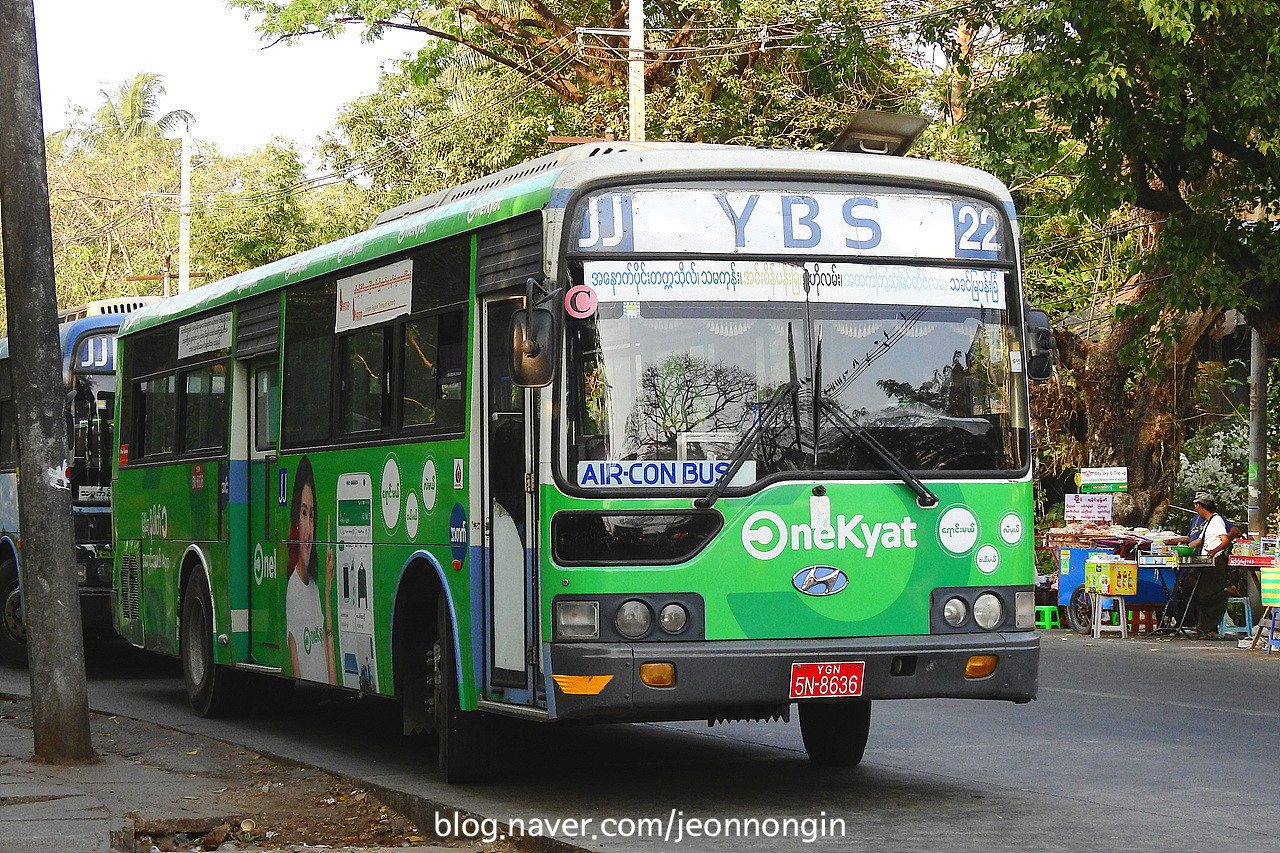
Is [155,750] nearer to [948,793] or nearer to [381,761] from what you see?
[381,761]

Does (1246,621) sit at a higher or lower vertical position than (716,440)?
lower

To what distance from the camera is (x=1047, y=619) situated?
902 inches

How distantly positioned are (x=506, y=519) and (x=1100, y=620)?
47.7 feet

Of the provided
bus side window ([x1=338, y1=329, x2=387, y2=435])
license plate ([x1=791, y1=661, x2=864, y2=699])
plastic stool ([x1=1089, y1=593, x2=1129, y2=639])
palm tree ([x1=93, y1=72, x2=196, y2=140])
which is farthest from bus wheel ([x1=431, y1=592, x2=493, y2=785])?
palm tree ([x1=93, y1=72, x2=196, y2=140])

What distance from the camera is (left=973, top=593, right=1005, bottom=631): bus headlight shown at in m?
8.20

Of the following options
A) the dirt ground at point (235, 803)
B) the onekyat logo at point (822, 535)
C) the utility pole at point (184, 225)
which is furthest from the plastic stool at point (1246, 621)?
the utility pole at point (184, 225)

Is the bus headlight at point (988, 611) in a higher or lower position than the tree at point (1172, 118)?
A: lower

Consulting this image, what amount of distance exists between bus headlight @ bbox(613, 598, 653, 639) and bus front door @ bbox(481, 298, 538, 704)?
49 cm

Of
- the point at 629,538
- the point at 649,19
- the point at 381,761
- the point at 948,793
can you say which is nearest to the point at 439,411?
the point at 629,538

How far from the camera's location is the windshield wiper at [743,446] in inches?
306

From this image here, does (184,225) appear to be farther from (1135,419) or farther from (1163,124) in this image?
(1163,124)

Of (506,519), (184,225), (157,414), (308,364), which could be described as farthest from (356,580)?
(184,225)

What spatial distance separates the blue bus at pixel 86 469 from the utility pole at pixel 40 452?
548cm

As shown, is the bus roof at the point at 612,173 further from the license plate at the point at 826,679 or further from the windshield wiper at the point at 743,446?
the license plate at the point at 826,679
